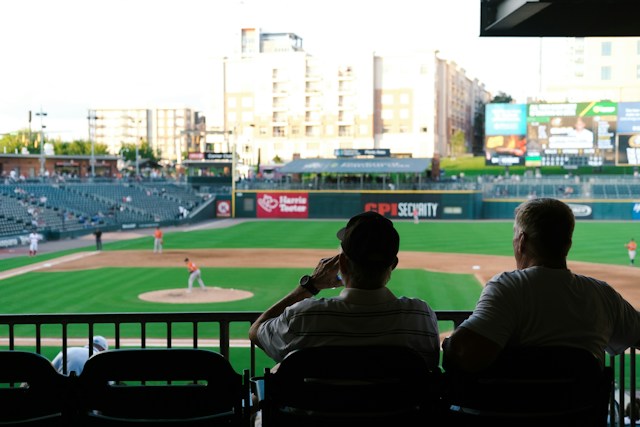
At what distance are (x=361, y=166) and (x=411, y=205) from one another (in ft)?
18.7

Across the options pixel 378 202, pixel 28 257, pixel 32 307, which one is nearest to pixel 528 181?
pixel 378 202

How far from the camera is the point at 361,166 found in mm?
51625

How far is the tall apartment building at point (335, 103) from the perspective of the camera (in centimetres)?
7325

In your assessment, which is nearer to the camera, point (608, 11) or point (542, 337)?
point (542, 337)

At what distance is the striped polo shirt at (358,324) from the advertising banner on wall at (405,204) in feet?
147

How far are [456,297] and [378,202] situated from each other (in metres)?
29.7

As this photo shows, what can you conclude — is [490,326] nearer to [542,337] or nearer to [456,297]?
[542,337]

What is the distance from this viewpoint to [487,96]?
9688 centimetres

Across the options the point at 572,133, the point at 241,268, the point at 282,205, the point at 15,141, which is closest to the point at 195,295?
the point at 241,268

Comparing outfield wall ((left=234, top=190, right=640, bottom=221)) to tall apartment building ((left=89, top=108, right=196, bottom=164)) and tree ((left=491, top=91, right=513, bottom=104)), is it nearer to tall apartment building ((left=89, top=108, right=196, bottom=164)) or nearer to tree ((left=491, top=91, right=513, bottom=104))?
tree ((left=491, top=91, right=513, bottom=104))

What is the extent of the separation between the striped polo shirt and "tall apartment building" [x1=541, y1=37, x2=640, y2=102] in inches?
1668

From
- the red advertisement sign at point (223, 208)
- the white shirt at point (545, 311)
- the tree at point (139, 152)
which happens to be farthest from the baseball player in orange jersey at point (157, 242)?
the tree at point (139, 152)

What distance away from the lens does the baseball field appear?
17.3 metres

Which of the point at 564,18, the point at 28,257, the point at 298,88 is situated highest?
the point at 298,88
